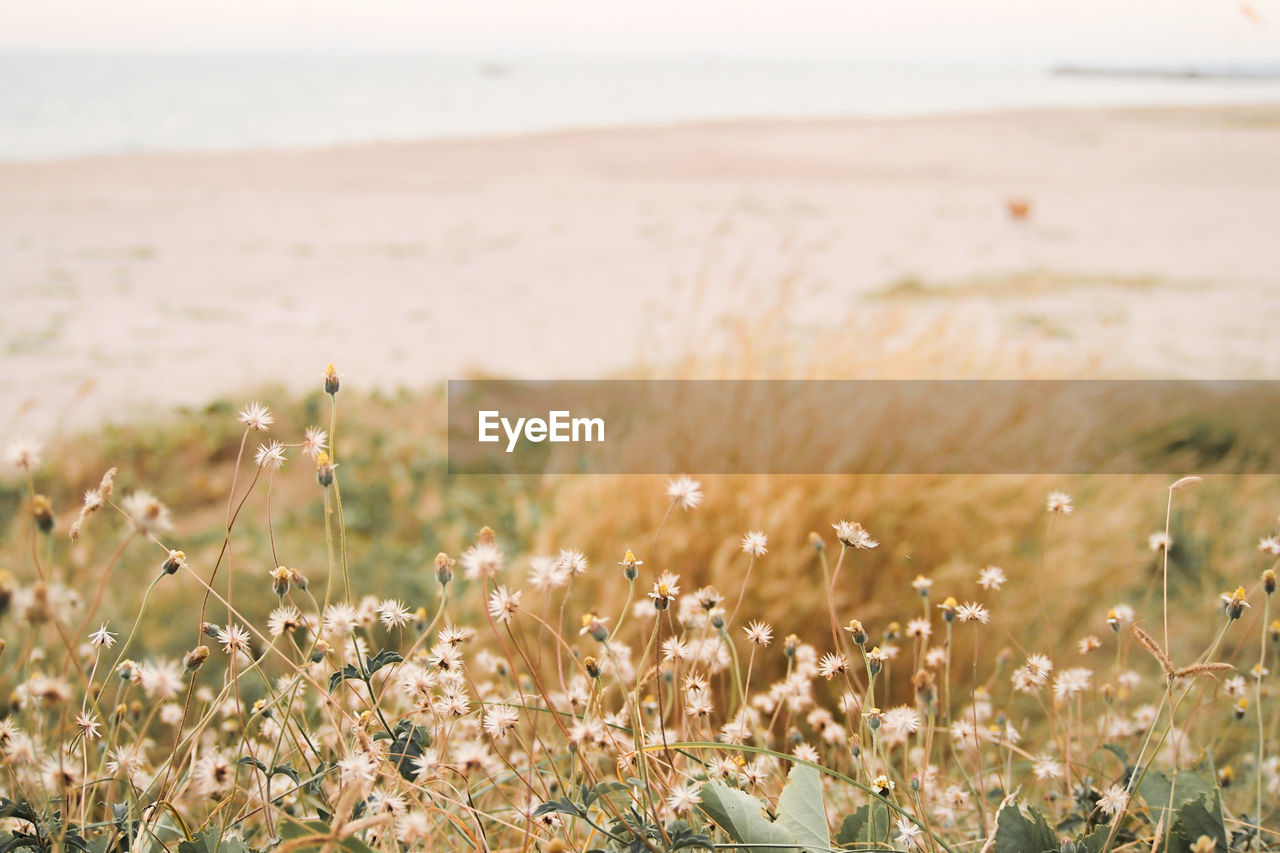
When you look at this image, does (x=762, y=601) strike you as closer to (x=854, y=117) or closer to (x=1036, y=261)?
(x=1036, y=261)

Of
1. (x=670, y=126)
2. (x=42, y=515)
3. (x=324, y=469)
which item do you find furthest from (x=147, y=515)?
(x=670, y=126)

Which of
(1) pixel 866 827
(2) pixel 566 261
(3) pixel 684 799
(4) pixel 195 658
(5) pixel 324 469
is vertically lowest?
(1) pixel 866 827

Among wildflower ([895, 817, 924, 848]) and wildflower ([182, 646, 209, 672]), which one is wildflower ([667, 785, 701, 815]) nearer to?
wildflower ([895, 817, 924, 848])

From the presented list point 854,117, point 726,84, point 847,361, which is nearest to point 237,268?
point 847,361

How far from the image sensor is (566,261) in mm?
10422

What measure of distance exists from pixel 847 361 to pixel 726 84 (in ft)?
156

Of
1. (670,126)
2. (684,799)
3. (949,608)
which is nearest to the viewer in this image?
(684,799)

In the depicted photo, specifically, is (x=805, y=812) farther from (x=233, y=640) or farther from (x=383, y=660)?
(x=233, y=640)

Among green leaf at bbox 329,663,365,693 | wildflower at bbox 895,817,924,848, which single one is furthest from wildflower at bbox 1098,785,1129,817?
green leaf at bbox 329,663,365,693

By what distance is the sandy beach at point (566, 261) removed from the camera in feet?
21.3

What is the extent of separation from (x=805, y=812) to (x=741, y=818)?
0.29 feet

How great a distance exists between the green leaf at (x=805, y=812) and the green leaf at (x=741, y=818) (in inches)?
1.1

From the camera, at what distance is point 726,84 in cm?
4681

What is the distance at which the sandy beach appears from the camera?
21.3 ft
